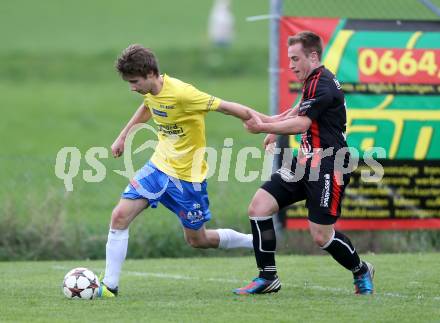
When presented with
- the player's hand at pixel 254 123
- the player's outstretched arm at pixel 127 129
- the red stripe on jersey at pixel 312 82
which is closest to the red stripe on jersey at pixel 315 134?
the red stripe on jersey at pixel 312 82

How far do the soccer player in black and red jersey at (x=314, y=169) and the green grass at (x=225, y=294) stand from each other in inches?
12.4

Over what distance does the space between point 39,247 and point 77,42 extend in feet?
116

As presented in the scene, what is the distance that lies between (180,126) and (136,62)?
76 centimetres

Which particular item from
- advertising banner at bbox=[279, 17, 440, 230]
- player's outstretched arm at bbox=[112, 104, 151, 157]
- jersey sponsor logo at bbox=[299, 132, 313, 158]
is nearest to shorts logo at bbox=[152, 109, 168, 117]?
player's outstretched arm at bbox=[112, 104, 151, 157]

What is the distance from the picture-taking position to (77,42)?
155 ft

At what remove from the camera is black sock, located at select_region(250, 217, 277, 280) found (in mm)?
9305

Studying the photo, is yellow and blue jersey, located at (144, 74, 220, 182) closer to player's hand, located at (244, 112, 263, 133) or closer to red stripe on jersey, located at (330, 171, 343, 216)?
player's hand, located at (244, 112, 263, 133)

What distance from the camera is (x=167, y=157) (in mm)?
9570

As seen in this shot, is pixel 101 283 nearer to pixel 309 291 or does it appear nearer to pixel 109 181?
pixel 309 291

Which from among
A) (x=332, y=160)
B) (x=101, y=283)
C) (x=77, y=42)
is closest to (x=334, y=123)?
(x=332, y=160)

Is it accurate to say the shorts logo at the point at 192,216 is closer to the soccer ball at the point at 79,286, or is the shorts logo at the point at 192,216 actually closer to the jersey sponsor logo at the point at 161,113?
the jersey sponsor logo at the point at 161,113

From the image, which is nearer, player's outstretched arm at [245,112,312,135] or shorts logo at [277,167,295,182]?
player's outstretched arm at [245,112,312,135]

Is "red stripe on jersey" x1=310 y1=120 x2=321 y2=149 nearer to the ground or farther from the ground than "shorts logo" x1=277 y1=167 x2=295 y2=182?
farther from the ground

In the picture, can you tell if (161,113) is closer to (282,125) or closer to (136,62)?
(136,62)
